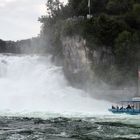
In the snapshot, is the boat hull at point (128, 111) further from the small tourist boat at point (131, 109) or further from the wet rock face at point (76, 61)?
the wet rock face at point (76, 61)

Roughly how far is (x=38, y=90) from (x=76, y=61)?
7057 millimetres

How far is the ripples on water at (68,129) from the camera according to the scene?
142 ft

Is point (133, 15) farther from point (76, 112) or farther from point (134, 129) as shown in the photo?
point (134, 129)

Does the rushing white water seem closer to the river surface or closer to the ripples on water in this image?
the river surface

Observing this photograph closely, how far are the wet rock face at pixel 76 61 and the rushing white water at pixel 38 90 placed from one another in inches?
65.6

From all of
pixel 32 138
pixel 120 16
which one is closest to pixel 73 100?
pixel 120 16

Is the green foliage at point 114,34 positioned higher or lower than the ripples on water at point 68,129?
higher

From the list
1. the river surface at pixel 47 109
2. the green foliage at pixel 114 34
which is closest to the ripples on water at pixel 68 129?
the river surface at pixel 47 109

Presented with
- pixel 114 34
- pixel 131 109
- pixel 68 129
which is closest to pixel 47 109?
pixel 131 109

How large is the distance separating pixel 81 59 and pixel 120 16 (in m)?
9.01

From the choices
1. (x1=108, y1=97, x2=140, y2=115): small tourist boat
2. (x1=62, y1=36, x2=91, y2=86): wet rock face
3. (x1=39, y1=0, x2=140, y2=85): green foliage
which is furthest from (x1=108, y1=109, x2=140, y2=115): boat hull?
(x1=62, y1=36, x2=91, y2=86): wet rock face

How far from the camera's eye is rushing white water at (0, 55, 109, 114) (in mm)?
71812

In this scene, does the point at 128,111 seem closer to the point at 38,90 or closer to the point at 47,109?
the point at 47,109

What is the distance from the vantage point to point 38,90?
258 feet
